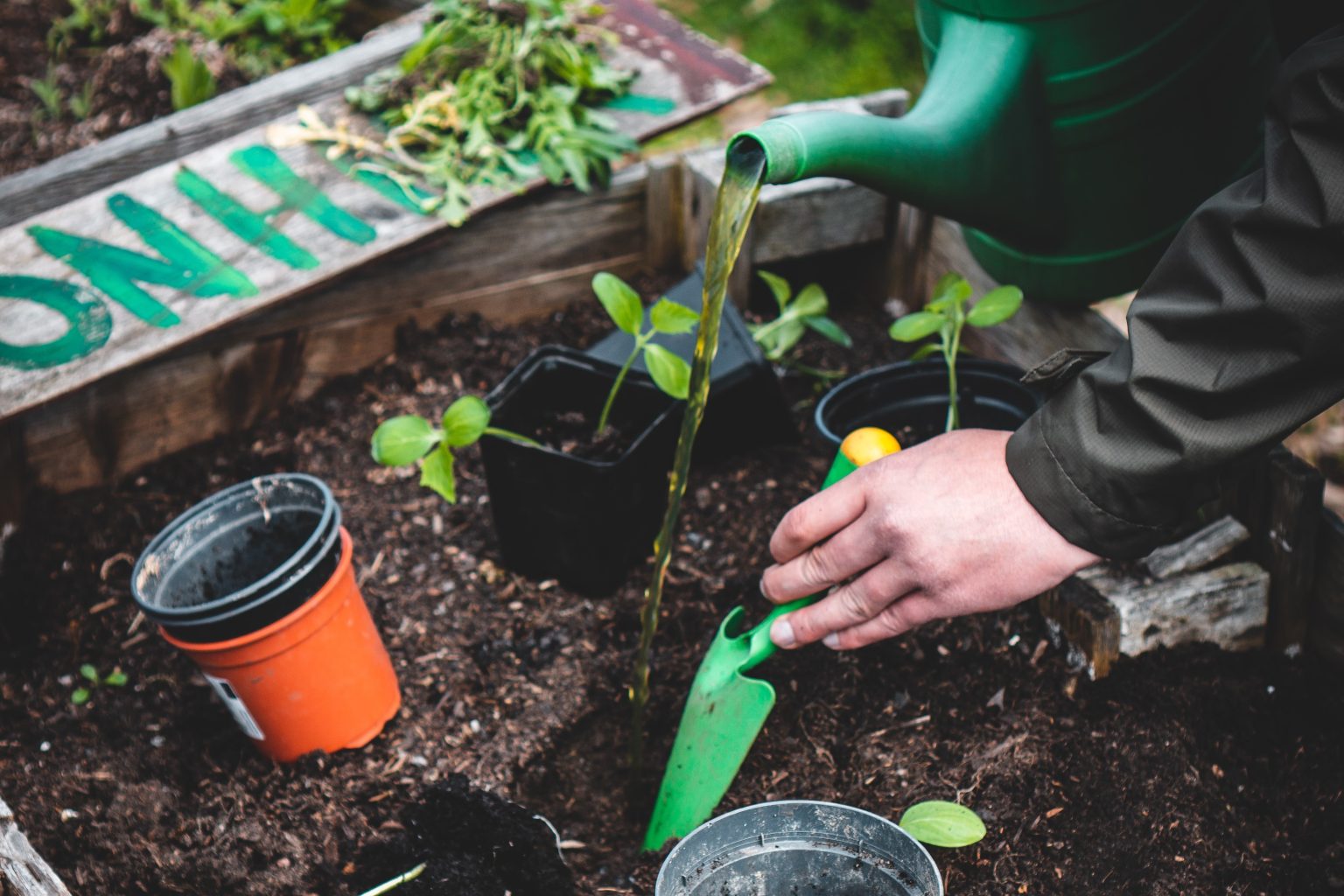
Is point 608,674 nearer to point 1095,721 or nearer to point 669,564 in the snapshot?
point 669,564

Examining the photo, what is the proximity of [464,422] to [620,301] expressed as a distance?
13.3 inches

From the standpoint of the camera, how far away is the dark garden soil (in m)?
1.43

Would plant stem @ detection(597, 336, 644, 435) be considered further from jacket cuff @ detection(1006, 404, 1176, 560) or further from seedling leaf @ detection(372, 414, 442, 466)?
jacket cuff @ detection(1006, 404, 1176, 560)

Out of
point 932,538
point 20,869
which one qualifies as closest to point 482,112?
point 932,538

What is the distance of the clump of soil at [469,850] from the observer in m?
1.46

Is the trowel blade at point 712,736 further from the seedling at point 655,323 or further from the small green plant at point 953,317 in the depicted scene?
the small green plant at point 953,317

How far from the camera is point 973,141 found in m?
1.48

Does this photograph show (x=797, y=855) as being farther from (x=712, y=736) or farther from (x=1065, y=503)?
(x=1065, y=503)

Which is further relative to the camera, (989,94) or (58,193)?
(58,193)

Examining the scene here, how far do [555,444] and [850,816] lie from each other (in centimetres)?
90

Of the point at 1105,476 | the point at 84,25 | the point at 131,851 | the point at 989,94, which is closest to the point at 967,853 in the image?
the point at 1105,476

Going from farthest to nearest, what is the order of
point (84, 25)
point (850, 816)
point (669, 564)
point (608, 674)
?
1. point (84, 25)
2. point (669, 564)
3. point (608, 674)
4. point (850, 816)

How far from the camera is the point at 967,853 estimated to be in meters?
1.41

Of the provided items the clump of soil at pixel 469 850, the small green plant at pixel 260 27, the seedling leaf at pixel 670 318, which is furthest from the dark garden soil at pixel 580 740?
the small green plant at pixel 260 27
